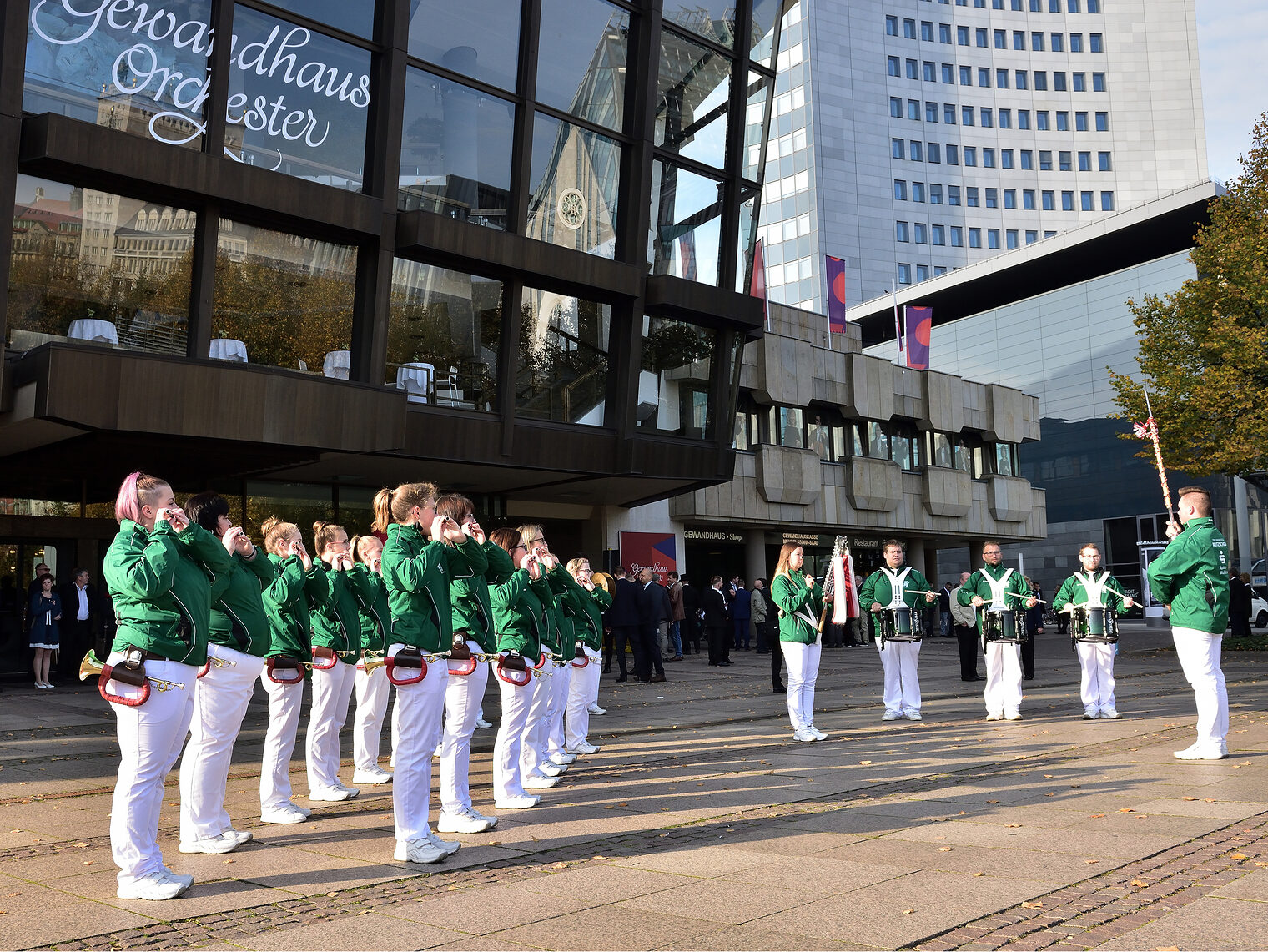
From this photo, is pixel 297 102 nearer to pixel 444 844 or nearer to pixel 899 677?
pixel 899 677

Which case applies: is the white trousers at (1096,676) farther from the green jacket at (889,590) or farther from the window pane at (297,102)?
the window pane at (297,102)

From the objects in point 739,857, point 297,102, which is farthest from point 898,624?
point 297,102

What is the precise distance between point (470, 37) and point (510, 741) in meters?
17.3

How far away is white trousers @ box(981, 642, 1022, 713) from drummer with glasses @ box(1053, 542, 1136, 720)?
782 millimetres

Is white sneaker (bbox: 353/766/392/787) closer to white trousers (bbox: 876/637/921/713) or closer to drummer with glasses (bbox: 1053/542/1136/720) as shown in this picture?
white trousers (bbox: 876/637/921/713)

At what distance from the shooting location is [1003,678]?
1430cm

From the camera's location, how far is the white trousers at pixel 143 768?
6008 mm

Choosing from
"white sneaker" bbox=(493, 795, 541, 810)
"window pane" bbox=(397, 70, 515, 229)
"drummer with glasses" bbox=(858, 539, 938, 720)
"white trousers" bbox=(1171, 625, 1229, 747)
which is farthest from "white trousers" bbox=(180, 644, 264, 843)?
"window pane" bbox=(397, 70, 515, 229)

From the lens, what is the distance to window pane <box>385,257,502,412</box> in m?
21.3

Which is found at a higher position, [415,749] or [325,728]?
[415,749]

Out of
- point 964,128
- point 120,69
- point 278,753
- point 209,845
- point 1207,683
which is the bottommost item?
point 209,845

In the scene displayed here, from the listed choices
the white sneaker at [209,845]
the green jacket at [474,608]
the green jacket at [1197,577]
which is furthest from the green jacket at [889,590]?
the white sneaker at [209,845]

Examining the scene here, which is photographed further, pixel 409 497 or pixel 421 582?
pixel 409 497

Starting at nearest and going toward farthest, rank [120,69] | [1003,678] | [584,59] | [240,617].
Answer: [240,617] < [1003,678] < [120,69] < [584,59]
